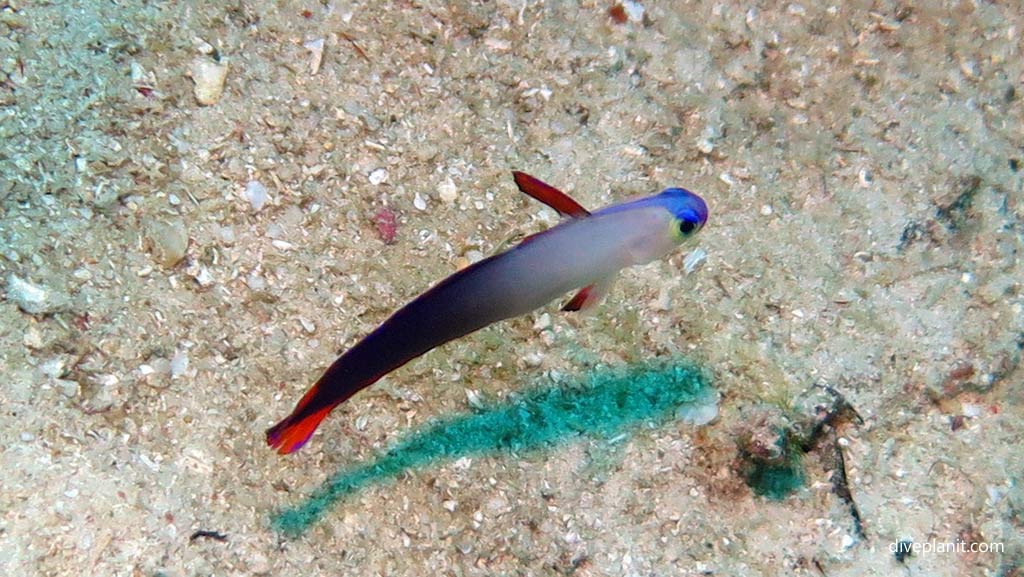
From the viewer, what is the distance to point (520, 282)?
1751 mm

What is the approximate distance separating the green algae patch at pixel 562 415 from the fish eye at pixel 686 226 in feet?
4.73

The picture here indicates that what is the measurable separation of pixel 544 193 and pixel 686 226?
0.47m

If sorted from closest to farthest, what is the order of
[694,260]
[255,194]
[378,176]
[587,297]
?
1. [587,297]
2. [255,194]
3. [378,176]
4. [694,260]

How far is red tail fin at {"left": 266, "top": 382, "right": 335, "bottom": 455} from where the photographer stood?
1.84 metres

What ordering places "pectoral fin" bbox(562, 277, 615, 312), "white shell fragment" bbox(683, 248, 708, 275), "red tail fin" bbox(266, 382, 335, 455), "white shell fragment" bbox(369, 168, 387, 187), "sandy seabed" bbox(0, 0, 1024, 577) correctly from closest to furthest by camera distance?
"red tail fin" bbox(266, 382, 335, 455), "pectoral fin" bbox(562, 277, 615, 312), "sandy seabed" bbox(0, 0, 1024, 577), "white shell fragment" bbox(369, 168, 387, 187), "white shell fragment" bbox(683, 248, 708, 275)

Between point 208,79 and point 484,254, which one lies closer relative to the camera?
point 208,79

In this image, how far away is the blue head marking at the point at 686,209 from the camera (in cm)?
192

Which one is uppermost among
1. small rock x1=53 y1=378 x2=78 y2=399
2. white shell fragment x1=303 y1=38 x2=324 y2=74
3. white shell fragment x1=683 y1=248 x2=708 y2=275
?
white shell fragment x1=303 y1=38 x2=324 y2=74

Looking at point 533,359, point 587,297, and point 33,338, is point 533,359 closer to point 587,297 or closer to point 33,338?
point 587,297

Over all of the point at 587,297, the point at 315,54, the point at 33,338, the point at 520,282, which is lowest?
the point at 33,338

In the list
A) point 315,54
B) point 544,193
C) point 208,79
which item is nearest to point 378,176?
point 315,54

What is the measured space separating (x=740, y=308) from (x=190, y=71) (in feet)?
9.75

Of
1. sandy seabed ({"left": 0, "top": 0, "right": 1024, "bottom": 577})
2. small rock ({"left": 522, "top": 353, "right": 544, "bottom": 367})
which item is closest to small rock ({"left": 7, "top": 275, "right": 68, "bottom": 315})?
sandy seabed ({"left": 0, "top": 0, "right": 1024, "bottom": 577})

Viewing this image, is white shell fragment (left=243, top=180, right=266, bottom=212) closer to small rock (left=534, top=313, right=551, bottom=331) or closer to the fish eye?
small rock (left=534, top=313, right=551, bottom=331)
